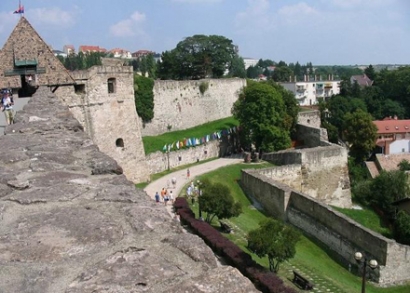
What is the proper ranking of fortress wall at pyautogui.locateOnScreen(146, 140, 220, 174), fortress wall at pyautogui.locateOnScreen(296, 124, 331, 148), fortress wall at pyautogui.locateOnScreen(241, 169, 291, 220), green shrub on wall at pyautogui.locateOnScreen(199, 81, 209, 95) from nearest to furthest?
fortress wall at pyautogui.locateOnScreen(241, 169, 291, 220) < fortress wall at pyautogui.locateOnScreen(146, 140, 220, 174) < fortress wall at pyautogui.locateOnScreen(296, 124, 331, 148) < green shrub on wall at pyautogui.locateOnScreen(199, 81, 209, 95)

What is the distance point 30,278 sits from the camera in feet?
7.55

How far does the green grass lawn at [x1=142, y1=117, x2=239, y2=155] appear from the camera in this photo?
33.2 metres

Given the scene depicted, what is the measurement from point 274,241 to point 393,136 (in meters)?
45.7

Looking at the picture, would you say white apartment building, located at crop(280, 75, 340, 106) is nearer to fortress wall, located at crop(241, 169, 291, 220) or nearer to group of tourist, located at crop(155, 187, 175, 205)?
fortress wall, located at crop(241, 169, 291, 220)

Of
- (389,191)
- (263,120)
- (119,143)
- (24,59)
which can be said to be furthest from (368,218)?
(24,59)

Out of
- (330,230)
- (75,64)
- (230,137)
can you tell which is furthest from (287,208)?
(75,64)

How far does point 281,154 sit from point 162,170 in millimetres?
7414

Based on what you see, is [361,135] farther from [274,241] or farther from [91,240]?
[91,240]

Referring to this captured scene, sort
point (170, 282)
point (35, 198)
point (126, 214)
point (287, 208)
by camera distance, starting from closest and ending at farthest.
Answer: point (170, 282) < point (126, 214) < point (35, 198) < point (287, 208)

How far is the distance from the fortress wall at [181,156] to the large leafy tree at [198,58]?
27.2 metres

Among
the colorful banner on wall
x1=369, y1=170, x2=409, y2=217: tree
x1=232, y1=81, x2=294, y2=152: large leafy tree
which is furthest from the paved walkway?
x1=369, y1=170, x2=409, y2=217: tree

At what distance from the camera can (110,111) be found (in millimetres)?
19156

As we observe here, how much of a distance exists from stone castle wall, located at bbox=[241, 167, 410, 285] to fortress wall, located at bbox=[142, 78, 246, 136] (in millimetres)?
13809

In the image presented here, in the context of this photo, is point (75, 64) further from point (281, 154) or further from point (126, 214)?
point (126, 214)
